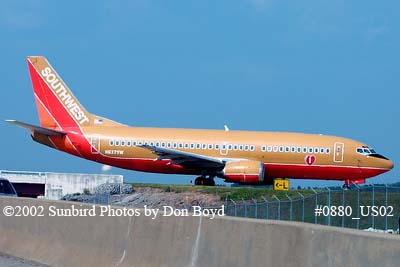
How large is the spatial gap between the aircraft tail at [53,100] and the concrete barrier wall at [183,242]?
27.3 m

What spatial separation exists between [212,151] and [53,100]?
9690mm

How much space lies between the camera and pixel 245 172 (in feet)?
119

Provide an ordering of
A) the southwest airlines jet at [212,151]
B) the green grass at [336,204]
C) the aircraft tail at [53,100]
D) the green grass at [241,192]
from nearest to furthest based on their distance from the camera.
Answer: the green grass at [336,204], the green grass at [241,192], the southwest airlines jet at [212,151], the aircraft tail at [53,100]

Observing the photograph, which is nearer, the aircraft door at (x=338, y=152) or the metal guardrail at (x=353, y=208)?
the metal guardrail at (x=353, y=208)

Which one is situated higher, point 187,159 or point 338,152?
point 338,152

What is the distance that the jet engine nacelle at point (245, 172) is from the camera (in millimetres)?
36344

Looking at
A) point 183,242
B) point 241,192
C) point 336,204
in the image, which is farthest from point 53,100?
point 183,242

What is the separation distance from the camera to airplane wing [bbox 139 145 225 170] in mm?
36372

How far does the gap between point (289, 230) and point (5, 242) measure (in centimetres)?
814

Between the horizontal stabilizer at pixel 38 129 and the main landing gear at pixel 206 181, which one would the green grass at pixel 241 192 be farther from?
the horizontal stabilizer at pixel 38 129

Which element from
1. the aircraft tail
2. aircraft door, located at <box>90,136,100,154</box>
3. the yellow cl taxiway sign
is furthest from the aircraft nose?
the aircraft tail

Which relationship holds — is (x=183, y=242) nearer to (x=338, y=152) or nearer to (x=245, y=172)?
(x=245, y=172)

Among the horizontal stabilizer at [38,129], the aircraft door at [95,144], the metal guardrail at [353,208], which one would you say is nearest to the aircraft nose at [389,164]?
the aircraft door at [95,144]

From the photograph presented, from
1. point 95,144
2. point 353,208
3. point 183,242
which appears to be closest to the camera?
point 183,242
